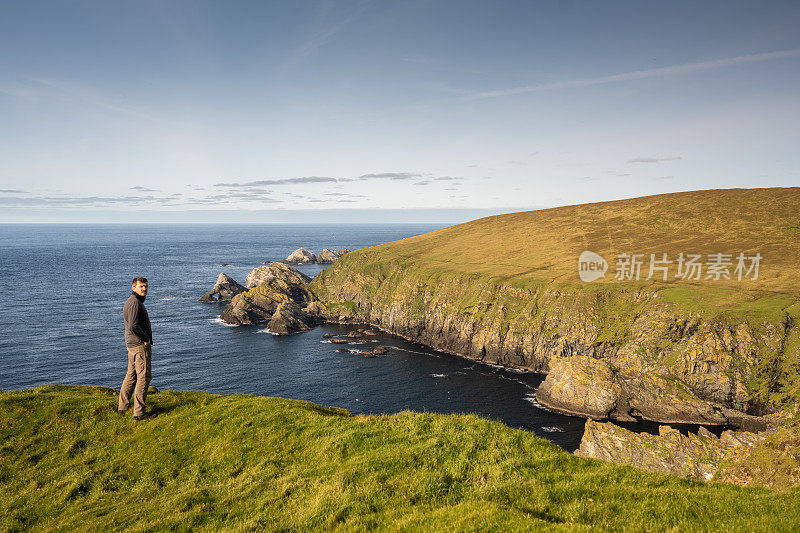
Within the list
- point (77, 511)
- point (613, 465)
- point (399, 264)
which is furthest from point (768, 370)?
point (399, 264)

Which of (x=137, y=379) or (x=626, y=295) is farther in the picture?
(x=626, y=295)

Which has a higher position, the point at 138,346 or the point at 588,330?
the point at 138,346

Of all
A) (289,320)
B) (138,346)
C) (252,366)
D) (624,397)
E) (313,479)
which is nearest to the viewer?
(313,479)

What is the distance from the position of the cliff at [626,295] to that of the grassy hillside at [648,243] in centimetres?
46

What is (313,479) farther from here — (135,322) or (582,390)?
(582,390)

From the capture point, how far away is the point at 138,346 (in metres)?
15.0

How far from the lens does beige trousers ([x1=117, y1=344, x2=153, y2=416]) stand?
49.2 feet

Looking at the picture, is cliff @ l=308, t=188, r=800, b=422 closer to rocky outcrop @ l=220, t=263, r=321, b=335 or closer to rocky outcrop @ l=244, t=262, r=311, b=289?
rocky outcrop @ l=220, t=263, r=321, b=335

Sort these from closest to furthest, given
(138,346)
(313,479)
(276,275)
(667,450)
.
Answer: (313,479)
(138,346)
(667,450)
(276,275)

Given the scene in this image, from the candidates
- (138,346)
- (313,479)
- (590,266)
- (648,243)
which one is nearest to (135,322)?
(138,346)

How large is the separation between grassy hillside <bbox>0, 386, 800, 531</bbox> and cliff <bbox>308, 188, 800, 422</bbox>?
56996mm

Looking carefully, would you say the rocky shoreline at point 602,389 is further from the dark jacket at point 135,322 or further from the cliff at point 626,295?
the dark jacket at point 135,322

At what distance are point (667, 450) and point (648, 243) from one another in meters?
91.4

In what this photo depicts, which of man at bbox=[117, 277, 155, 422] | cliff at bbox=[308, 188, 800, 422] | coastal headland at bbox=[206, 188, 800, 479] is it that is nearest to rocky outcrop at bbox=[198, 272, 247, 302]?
coastal headland at bbox=[206, 188, 800, 479]
